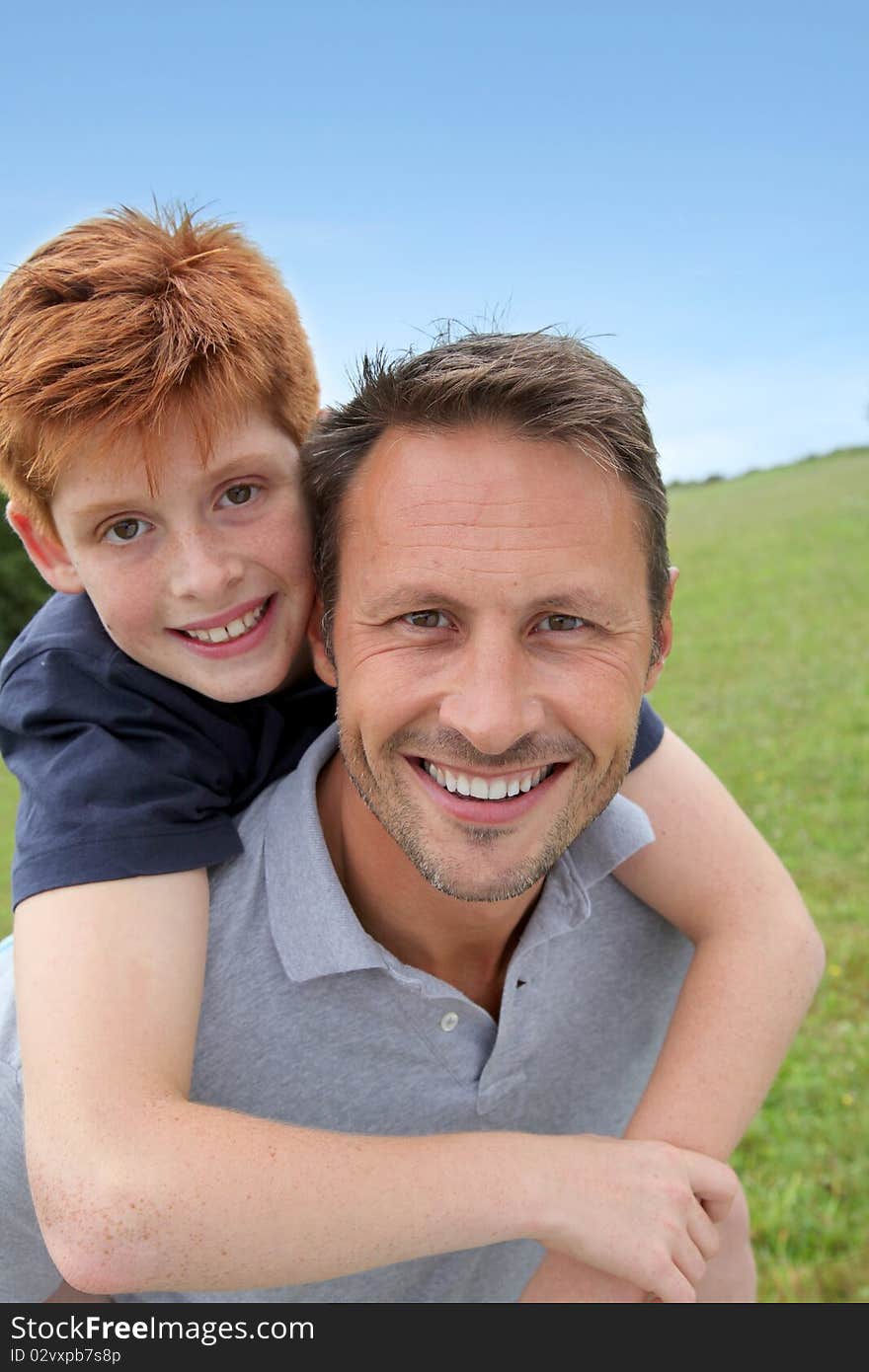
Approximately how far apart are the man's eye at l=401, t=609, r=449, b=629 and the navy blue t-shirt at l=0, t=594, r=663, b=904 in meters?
0.51

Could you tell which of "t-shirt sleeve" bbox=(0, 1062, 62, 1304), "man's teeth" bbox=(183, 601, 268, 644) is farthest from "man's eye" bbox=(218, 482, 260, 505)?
"t-shirt sleeve" bbox=(0, 1062, 62, 1304)

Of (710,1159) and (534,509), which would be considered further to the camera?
(710,1159)

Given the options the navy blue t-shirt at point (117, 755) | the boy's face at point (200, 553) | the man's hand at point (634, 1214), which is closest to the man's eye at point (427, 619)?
the boy's face at point (200, 553)

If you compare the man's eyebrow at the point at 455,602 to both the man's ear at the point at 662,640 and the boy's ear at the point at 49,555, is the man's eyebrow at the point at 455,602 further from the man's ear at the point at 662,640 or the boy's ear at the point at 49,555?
the boy's ear at the point at 49,555

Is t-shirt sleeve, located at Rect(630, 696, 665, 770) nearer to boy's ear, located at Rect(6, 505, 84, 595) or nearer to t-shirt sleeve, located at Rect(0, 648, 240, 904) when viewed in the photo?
t-shirt sleeve, located at Rect(0, 648, 240, 904)

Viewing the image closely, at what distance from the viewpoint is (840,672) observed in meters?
13.8

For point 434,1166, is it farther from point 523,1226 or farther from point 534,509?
point 534,509

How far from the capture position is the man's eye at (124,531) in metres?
2.44

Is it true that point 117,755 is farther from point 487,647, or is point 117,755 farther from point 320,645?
point 487,647

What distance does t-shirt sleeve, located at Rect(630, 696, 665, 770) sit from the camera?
8.89ft

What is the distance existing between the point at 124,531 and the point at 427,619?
2.22 feet

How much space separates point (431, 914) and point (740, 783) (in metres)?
8.06

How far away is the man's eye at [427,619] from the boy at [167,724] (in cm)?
40
